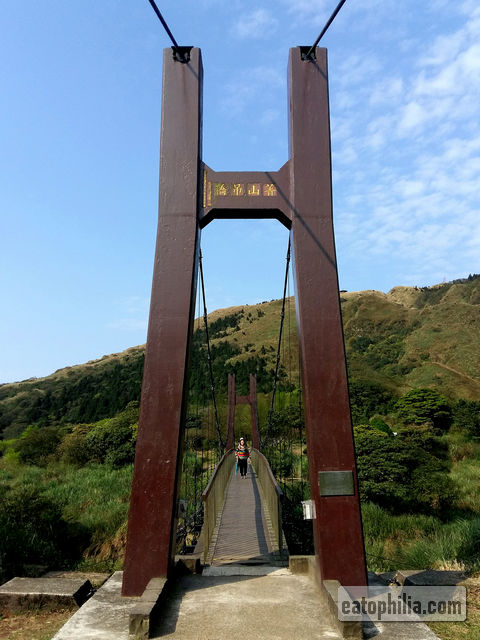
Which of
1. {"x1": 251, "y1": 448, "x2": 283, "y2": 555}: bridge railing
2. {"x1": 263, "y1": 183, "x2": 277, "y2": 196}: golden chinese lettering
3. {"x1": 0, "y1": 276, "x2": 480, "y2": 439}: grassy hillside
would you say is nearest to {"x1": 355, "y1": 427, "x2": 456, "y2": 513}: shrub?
{"x1": 251, "y1": 448, "x2": 283, "y2": 555}: bridge railing

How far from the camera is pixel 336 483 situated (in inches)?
154

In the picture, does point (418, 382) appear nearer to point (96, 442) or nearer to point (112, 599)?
point (96, 442)

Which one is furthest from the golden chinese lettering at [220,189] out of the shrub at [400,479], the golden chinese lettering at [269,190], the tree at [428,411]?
the tree at [428,411]

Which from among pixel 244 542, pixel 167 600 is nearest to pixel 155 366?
pixel 167 600

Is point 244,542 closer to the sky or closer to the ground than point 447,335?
closer to the ground

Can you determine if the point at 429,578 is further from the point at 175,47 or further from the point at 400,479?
the point at 400,479

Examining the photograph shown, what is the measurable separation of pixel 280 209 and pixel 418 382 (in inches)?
1277

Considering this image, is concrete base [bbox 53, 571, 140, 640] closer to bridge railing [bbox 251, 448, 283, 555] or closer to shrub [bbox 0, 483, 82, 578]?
bridge railing [bbox 251, 448, 283, 555]

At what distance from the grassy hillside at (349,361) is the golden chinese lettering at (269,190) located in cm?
1264

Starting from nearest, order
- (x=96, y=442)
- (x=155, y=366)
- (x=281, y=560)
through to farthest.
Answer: (x=155, y=366) < (x=281, y=560) < (x=96, y=442)

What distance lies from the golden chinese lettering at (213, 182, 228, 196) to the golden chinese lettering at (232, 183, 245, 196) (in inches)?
3.2

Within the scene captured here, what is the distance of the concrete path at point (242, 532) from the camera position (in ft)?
20.3

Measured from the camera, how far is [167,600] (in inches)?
140

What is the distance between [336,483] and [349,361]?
130 ft
